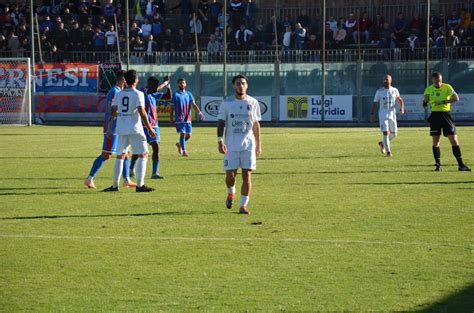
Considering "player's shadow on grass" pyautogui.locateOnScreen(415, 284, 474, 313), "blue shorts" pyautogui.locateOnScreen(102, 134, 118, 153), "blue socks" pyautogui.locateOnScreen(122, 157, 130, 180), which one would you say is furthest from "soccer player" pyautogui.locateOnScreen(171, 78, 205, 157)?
"player's shadow on grass" pyautogui.locateOnScreen(415, 284, 474, 313)

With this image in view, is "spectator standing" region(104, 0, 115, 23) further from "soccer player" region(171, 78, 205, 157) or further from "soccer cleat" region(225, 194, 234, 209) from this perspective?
"soccer cleat" region(225, 194, 234, 209)

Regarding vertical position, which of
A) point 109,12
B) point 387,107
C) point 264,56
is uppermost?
point 109,12

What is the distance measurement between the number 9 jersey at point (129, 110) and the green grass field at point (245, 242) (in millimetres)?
1232

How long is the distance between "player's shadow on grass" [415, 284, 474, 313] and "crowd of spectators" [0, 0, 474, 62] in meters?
35.9

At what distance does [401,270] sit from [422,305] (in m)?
1.50

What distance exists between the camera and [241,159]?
14.2 metres

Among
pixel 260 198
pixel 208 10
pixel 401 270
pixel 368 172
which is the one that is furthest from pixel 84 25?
pixel 401 270

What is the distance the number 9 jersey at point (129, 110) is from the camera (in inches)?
651

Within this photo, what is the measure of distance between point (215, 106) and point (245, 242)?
35.0 m

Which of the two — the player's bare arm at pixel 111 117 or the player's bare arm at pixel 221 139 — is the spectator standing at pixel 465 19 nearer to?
the player's bare arm at pixel 111 117

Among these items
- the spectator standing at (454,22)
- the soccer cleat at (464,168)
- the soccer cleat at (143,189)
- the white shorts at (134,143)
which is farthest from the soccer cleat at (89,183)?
the spectator standing at (454,22)

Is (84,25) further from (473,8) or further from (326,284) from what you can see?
(326,284)

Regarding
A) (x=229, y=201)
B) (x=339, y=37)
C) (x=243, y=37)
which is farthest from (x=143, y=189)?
(x=243, y=37)

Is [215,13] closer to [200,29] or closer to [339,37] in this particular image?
[200,29]
